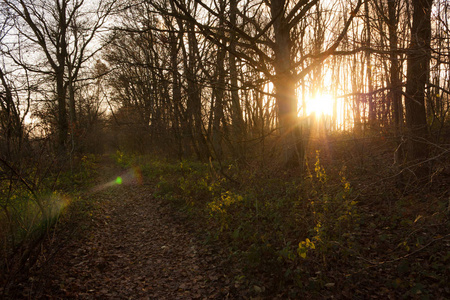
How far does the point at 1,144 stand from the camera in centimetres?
483

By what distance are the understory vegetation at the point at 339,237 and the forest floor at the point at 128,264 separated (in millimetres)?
428

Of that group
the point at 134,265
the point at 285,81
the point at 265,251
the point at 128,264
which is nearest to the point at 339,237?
the point at 265,251

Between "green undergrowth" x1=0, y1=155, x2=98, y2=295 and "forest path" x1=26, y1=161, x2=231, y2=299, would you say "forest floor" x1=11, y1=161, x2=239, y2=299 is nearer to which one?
"forest path" x1=26, y1=161, x2=231, y2=299

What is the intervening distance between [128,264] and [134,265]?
0.45 ft

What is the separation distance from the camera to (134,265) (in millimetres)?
4969

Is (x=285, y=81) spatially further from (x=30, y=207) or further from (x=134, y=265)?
(x=30, y=207)

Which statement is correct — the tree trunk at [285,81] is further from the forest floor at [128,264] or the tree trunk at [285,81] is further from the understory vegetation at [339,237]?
the forest floor at [128,264]

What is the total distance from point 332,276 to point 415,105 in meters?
4.11

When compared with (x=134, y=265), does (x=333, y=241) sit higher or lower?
higher

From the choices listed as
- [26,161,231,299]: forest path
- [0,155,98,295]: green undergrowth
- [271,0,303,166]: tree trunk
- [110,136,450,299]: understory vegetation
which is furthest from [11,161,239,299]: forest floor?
[271,0,303,166]: tree trunk

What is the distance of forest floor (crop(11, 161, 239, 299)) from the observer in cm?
394

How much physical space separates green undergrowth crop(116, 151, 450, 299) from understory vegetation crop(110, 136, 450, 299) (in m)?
0.01

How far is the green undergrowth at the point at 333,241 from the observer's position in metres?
3.41

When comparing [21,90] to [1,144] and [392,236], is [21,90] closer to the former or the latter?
[1,144]
